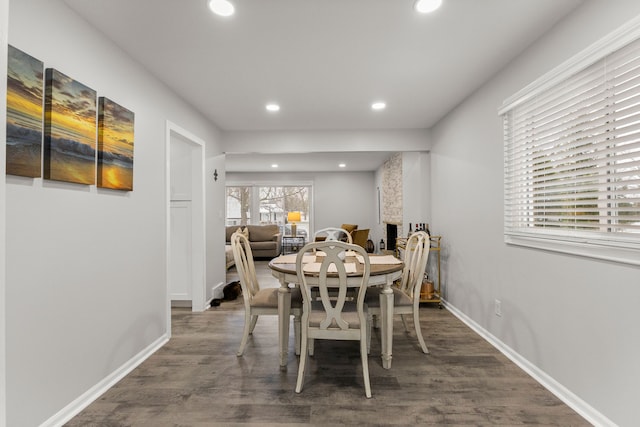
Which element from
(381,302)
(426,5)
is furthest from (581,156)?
(381,302)

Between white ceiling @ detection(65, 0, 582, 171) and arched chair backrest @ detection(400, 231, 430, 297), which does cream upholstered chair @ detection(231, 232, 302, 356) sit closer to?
arched chair backrest @ detection(400, 231, 430, 297)

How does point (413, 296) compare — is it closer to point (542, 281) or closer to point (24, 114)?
point (542, 281)

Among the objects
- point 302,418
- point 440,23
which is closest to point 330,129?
point 440,23

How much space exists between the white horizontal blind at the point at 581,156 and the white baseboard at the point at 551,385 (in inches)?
36.9

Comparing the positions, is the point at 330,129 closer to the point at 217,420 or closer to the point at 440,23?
the point at 440,23

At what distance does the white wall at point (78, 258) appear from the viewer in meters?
1.62

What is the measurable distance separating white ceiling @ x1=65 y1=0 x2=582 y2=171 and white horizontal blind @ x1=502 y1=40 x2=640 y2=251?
1.56 ft

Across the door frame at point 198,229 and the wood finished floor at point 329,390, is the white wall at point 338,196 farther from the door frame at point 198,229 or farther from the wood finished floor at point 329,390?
the wood finished floor at point 329,390

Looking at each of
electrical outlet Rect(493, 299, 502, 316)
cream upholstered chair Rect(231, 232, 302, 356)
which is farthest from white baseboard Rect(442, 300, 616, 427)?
cream upholstered chair Rect(231, 232, 302, 356)

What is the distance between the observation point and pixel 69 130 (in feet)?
6.11

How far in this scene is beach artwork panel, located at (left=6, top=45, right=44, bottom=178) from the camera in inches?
59.6

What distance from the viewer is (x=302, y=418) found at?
6.11 ft

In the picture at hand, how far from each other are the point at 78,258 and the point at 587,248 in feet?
9.81

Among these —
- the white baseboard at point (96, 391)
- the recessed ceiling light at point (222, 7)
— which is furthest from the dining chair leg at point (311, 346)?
the recessed ceiling light at point (222, 7)
